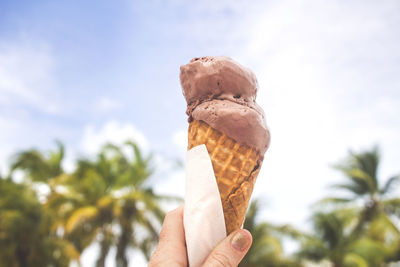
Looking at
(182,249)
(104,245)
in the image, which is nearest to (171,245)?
(182,249)

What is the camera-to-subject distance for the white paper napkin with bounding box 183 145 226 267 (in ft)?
6.30

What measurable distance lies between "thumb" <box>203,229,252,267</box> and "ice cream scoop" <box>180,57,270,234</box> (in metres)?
0.15

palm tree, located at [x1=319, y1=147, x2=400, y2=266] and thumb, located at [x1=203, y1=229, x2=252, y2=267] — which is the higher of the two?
palm tree, located at [x1=319, y1=147, x2=400, y2=266]

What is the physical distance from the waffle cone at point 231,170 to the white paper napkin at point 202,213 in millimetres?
68

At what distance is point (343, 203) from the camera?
1736cm

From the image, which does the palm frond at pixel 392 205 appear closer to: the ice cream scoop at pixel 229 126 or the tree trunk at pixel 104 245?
the tree trunk at pixel 104 245

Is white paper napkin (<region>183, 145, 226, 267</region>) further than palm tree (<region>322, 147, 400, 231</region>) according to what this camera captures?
No

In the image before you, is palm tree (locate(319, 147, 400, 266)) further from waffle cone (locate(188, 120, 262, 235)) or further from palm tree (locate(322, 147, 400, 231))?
waffle cone (locate(188, 120, 262, 235))

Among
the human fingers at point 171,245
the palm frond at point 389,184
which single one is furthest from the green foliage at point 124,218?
the human fingers at point 171,245

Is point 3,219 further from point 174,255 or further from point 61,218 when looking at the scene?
point 174,255

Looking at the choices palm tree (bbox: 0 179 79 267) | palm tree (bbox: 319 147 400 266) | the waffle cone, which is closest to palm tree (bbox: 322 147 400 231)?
palm tree (bbox: 319 147 400 266)

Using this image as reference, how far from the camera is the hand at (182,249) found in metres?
1.83

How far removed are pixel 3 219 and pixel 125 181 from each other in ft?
17.2

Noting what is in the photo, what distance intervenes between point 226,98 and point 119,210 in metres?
12.9
